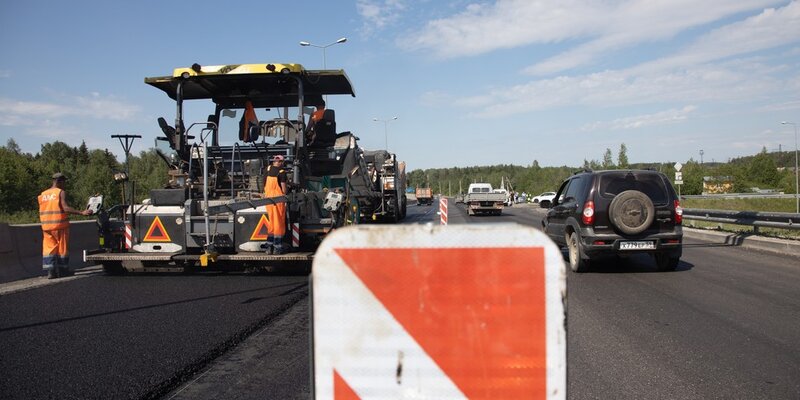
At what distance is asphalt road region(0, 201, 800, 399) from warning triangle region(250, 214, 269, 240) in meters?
0.71

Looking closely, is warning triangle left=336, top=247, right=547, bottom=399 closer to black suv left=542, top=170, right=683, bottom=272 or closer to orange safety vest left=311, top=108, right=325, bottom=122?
black suv left=542, top=170, right=683, bottom=272

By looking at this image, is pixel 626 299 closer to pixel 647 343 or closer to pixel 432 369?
pixel 647 343

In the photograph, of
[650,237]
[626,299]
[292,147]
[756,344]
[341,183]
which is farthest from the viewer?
[341,183]

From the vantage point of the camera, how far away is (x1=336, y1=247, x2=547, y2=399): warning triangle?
2.01 m

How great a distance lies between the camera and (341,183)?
11.9 meters

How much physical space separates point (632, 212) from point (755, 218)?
7141mm

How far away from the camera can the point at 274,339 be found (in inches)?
213

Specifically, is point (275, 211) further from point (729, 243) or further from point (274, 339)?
point (729, 243)

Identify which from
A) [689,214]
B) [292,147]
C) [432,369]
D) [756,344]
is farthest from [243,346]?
[689,214]

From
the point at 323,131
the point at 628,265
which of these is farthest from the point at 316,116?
the point at 628,265

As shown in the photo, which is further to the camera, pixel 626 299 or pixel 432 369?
pixel 626 299

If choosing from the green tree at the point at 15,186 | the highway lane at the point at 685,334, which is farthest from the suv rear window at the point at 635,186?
the green tree at the point at 15,186

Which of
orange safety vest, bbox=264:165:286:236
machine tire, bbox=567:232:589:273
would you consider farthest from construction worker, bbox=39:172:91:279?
machine tire, bbox=567:232:589:273

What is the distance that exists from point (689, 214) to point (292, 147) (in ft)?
47.5
